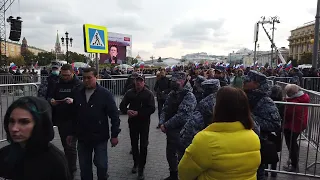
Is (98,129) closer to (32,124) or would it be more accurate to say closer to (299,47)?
(32,124)

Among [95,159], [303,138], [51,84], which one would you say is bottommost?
[303,138]

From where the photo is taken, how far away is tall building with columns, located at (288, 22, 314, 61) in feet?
340

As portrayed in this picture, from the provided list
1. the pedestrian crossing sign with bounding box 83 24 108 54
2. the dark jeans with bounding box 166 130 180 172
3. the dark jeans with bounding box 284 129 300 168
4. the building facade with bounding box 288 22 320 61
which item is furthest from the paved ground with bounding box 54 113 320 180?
the building facade with bounding box 288 22 320 61

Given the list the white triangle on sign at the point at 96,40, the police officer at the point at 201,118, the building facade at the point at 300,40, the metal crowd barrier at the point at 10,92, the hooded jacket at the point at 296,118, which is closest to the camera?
the police officer at the point at 201,118

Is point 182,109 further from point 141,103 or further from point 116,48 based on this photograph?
point 116,48

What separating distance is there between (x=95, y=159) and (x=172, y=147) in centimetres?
128

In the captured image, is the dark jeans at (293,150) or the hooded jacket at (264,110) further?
the dark jeans at (293,150)

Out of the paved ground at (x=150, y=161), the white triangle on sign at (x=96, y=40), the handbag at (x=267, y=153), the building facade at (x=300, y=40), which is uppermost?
the building facade at (x=300, y=40)

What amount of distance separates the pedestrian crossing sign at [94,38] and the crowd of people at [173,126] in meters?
2.10

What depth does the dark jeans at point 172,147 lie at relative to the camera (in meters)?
4.48

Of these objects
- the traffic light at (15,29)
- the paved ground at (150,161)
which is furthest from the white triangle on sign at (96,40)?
the traffic light at (15,29)

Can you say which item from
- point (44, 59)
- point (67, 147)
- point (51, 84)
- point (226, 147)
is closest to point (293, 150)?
point (226, 147)

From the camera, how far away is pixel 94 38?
7.27 metres

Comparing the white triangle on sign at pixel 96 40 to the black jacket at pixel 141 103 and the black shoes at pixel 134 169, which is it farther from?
the black shoes at pixel 134 169
